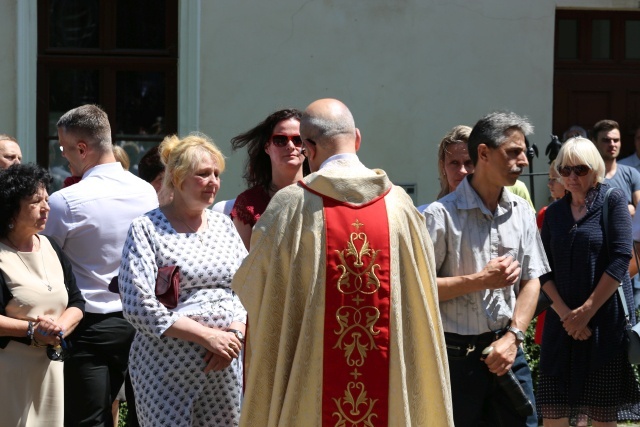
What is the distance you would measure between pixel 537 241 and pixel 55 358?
236 centimetres

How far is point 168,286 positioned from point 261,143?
3.97ft

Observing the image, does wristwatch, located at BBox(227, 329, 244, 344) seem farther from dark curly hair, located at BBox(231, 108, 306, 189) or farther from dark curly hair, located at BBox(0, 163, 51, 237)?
dark curly hair, located at BBox(0, 163, 51, 237)

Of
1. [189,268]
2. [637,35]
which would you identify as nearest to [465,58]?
[637,35]

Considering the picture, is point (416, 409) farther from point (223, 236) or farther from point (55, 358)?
point (55, 358)

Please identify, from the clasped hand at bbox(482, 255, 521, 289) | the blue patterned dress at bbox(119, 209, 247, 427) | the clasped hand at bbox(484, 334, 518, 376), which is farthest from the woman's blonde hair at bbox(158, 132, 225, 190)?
the clasped hand at bbox(484, 334, 518, 376)

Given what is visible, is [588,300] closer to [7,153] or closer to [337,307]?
[337,307]

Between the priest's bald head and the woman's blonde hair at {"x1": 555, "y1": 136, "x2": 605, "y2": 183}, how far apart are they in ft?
9.27

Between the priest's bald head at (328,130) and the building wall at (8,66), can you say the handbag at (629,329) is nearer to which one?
the priest's bald head at (328,130)

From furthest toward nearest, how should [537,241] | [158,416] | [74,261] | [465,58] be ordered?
[465,58] → [74,261] → [537,241] → [158,416]

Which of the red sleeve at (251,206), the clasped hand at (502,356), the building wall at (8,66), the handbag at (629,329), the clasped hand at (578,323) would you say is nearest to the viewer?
the clasped hand at (502,356)

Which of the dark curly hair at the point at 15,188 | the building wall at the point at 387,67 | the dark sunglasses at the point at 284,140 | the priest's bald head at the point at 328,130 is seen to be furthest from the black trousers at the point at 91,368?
the building wall at the point at 387,67

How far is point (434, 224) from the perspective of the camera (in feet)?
17.7

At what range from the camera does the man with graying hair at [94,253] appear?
6164mm

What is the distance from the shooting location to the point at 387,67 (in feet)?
33.8
